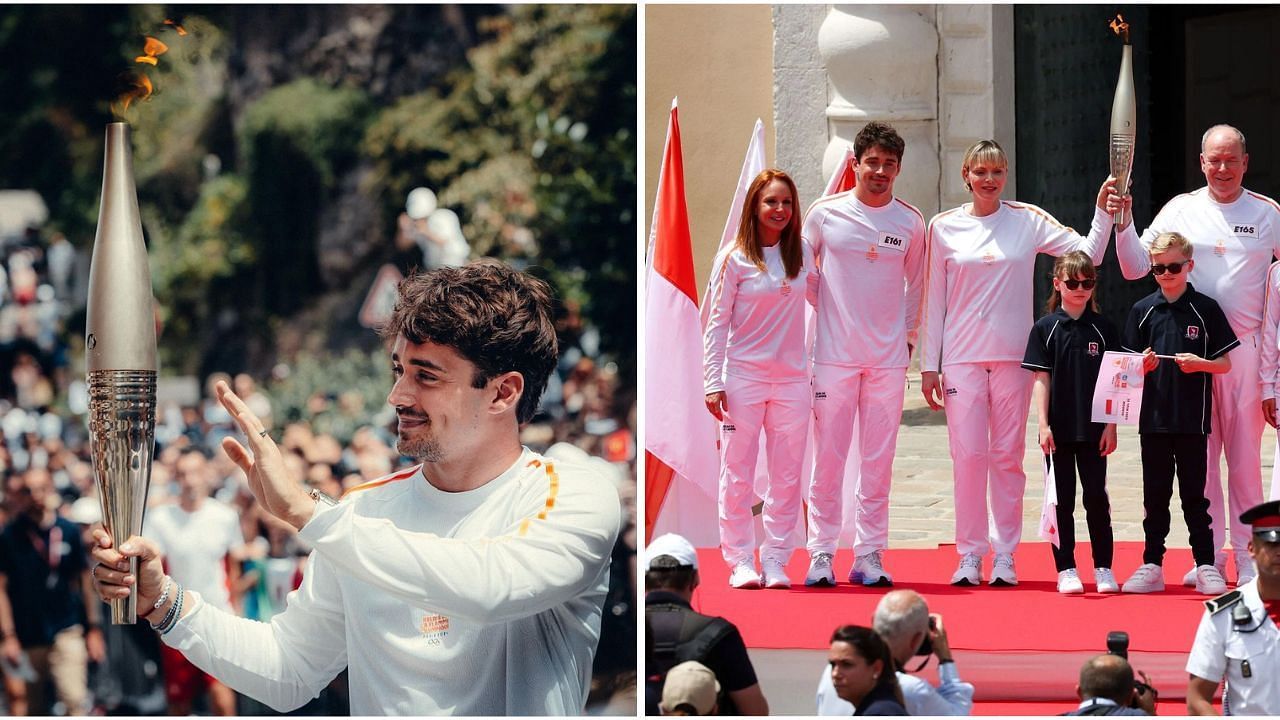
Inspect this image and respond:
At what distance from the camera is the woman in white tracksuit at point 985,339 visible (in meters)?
6.45

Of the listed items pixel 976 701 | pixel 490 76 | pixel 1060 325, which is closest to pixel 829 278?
pixel 1060 325

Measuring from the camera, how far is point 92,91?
32.1 feet

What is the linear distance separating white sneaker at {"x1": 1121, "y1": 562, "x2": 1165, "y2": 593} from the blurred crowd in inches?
62.7

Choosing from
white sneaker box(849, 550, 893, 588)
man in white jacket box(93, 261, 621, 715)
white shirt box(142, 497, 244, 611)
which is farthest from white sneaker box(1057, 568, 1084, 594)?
white shirt box(142, 497, 244, 611)

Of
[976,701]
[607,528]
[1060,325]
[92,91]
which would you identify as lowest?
[976,701]

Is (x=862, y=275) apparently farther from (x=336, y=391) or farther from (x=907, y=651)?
(x=336, y=391)

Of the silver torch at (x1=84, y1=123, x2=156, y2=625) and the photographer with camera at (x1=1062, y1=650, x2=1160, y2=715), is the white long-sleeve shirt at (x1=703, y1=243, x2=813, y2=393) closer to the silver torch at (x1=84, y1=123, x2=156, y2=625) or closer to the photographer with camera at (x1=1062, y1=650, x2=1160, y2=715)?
the photographer with camera at (x1=1062, y1=650, x2=1160, y2=715)

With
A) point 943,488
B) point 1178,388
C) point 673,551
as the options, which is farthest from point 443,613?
point 943,488

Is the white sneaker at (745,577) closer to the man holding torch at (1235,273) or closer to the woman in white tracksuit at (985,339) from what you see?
the woman in white tracksuit at (985,339)

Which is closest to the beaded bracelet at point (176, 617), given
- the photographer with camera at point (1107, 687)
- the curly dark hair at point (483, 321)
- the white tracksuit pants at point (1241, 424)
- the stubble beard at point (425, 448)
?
the stubble beard at point (425, 448)

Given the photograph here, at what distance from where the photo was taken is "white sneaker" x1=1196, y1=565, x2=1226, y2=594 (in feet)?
20.2

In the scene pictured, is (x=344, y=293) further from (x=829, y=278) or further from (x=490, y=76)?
(x=829, y=278)

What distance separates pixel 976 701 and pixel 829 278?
1.68 m

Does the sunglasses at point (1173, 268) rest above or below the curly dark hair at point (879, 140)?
below
